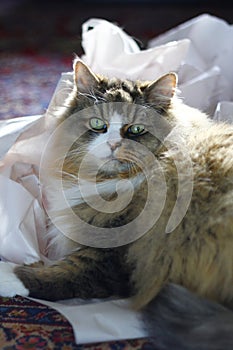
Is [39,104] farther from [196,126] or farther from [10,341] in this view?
[10,341]

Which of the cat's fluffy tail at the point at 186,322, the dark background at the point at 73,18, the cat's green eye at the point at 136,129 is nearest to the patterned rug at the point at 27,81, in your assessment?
the dark background at the point at 73,18

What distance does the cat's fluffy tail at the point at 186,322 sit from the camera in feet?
3.53

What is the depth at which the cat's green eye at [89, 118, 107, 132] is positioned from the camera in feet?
4.56

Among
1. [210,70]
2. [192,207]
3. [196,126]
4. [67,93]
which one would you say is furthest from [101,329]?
[210,70]

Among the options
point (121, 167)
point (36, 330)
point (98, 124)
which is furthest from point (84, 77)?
point (36, 330)

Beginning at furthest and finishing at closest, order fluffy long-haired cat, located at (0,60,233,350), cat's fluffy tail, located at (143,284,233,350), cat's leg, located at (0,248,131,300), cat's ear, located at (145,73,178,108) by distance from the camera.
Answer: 1. cat's ear, located at (145,73,178,108)
2. cat's leg, located at (0,248,131,300)
3. fluffy long-haired cat, located at (0,60,233,350)
4. cat's fluffy tail, located at (143,284,233,350)

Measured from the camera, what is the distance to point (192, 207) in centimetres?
127

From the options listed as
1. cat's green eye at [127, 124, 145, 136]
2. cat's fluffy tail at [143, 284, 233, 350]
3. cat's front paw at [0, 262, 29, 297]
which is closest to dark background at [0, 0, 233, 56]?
cat's green eye at [127, 124, 145, 136]

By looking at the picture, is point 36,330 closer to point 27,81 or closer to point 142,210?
point 142,210

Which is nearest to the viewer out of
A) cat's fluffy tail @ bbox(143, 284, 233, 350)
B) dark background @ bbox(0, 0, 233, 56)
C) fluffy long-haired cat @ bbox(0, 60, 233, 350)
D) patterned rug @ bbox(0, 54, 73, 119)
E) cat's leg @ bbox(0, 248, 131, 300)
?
cat's fluffy tail @ bbox(143, 284, 233, 350)

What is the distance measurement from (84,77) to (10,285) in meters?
0.54

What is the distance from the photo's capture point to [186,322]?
1110 mm

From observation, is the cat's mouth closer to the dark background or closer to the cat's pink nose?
the cat's pink nose

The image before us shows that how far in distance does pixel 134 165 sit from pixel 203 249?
0.93ft
